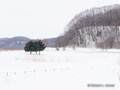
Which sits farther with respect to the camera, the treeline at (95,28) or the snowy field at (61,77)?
the treeline at (95,28)

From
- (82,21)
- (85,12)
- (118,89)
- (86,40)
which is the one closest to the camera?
(118,89)

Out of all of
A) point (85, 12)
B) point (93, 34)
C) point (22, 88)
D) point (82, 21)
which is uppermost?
point (85, 12)

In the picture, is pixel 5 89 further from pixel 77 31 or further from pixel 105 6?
pixel 105 6

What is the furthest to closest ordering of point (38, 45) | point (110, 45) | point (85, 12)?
point (85, 12)
point (110, 45)
point (38, 45)

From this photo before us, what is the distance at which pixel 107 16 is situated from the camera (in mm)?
128625

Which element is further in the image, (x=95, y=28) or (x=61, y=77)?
(x=95, y=28)

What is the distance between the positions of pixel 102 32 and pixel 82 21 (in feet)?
63.8

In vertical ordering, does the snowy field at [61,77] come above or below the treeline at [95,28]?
below

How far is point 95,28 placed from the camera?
118 metres

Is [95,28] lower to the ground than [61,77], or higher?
higher

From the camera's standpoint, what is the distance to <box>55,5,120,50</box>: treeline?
100 m

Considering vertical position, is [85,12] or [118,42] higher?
[85,12]

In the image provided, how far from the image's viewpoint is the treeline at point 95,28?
328 feet

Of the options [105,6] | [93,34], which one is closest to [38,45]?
[93,34]
